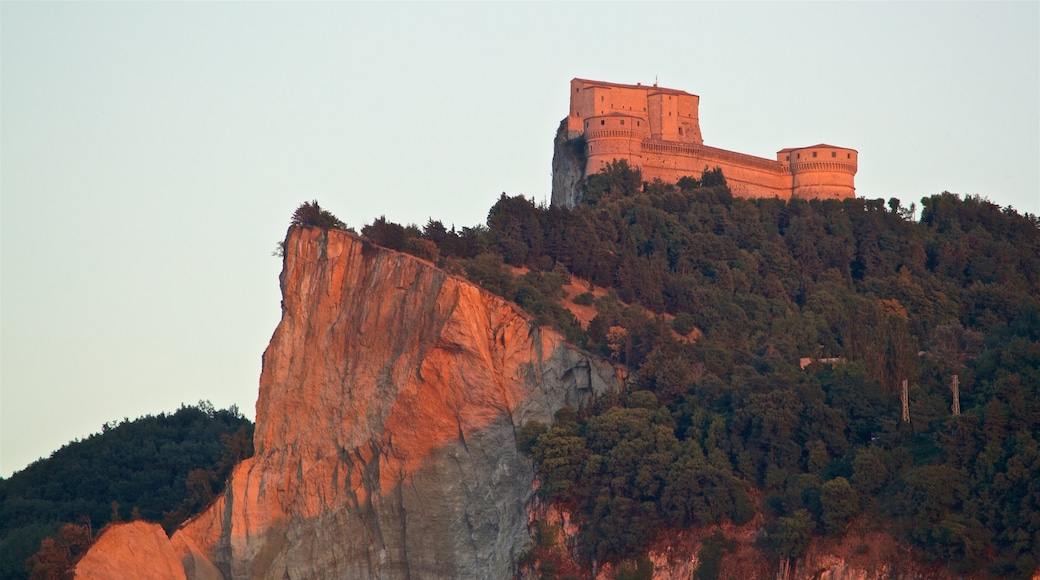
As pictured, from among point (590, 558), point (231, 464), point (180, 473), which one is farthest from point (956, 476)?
point (180, 473)

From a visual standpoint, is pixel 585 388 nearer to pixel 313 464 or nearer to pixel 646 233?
pixel 313 464

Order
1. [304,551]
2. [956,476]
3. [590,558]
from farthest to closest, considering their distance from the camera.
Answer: [304,551] → [590,558] → [956,476]

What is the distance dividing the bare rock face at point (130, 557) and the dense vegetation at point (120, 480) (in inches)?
123

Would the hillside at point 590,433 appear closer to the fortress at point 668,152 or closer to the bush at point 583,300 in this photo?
the bush at point 583,300

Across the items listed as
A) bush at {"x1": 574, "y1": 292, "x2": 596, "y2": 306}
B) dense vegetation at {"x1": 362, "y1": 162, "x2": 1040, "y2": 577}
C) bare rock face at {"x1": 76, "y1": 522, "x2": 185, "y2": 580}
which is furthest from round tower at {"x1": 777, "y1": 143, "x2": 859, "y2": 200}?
bare rock face at {"x1": 76, "y1": 522, "x2": 185, "y2": 580}

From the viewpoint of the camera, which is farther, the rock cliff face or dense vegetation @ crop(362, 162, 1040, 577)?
the rock cliff face

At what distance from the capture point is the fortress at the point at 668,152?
80.6 m

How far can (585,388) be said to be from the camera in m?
58.4

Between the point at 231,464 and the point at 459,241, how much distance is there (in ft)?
34.3

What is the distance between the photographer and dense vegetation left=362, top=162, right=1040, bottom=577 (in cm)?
5006

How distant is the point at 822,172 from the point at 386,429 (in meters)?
33.0

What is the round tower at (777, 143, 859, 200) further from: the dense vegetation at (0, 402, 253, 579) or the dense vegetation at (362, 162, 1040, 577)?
the dense vegetation at (0, 402, 253, 579)

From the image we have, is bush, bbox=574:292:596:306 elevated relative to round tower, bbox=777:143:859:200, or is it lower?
lower

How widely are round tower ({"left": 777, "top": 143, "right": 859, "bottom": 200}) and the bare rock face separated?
35.4 meters
